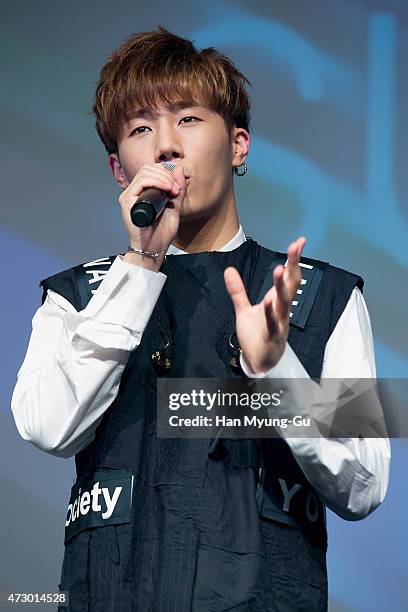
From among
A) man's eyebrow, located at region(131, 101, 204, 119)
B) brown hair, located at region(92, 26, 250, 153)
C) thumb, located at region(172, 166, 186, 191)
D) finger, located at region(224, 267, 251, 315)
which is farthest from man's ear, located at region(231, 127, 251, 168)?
finger, located at region(224, 267, 251, 315)

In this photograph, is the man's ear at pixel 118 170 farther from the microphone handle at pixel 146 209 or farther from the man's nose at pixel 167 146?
the microphone handle at pixel 146 209

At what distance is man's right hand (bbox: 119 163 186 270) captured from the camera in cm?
168

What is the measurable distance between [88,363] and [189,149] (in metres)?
0.40

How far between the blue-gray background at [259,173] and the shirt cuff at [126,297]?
0.92m

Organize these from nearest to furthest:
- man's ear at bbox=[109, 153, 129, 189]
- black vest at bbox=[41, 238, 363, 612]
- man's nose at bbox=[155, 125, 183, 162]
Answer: black vest at bbox=[41, 238, 363, 612] < man's nose at bbox=[155, 125, 183, 162] < man's ear at bbox=[109, 153, 129, 189]

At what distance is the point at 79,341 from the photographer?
1.66 meters

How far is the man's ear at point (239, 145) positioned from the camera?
203 cm

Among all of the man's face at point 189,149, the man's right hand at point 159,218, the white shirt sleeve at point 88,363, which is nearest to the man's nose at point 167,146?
the man's face at point 189,149

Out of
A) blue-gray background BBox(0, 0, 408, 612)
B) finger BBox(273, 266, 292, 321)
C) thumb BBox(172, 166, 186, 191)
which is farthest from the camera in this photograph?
blue-gray background BBox(0, 0, 408, 612)

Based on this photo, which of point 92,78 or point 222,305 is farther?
point 92,78

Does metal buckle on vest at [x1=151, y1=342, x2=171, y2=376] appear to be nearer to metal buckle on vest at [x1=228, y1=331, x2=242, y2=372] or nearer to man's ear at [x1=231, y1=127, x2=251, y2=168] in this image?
metal buckle on vest at [x1=228, y1=331, x2=242, y2=372]

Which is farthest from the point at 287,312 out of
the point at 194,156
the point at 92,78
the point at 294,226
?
the point at 92,78

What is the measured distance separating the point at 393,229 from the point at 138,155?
Result: 86cm

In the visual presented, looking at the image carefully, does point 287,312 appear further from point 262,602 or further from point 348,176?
point 348,176
